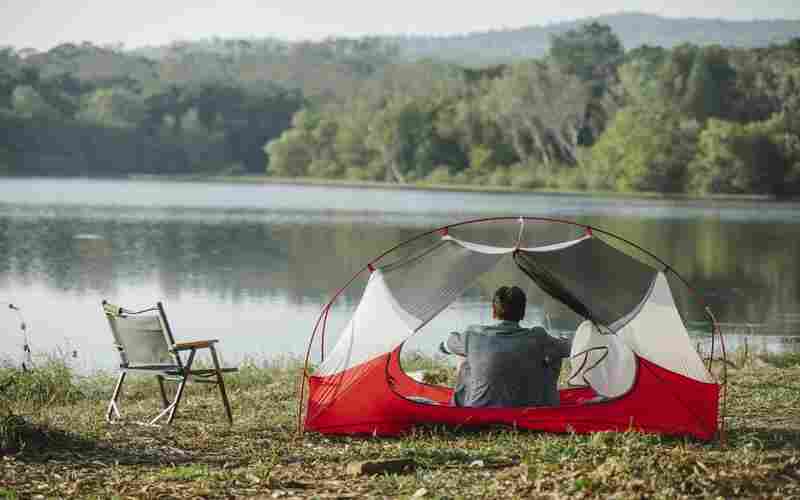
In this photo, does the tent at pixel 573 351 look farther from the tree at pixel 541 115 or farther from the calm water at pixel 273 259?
the tree at pixel 541 115

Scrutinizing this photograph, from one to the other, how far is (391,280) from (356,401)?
2.73 ft

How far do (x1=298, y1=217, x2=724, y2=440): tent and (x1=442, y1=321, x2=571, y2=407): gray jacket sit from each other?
13cm

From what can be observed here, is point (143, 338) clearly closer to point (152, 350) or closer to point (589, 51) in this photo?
point (152, 350)

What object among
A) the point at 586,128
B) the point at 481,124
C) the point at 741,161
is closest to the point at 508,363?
the point at 741,161

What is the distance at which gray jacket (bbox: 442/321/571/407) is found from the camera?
6695 mm

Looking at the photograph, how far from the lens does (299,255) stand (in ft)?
88.5

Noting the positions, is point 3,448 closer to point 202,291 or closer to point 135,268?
point 202,291

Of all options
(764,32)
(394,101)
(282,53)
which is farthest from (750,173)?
(282,53)

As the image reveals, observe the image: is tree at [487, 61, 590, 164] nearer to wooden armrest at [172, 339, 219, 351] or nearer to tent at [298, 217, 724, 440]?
tent at [298, 217, 724, 440]

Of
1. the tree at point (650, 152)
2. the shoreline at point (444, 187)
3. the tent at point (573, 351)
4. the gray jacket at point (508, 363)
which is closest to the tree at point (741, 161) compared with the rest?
the shoreline at point (444, 187)

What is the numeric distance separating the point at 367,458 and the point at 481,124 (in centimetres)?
7371

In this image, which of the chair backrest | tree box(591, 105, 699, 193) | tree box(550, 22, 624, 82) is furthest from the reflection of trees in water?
tree box(550, 22, 624, 82)

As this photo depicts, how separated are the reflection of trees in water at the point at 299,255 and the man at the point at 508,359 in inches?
428

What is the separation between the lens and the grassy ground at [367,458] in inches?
192
